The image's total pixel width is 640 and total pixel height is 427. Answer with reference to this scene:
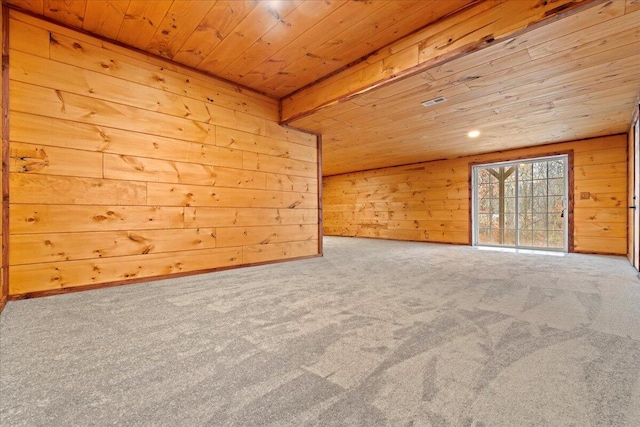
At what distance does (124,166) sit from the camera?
268cm

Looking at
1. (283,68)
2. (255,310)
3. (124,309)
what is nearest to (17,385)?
(124,309)

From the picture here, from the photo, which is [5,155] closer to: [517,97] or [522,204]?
[517,97]

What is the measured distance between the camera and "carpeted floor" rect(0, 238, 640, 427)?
961 millimetres

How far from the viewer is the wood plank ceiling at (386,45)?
2.15 metres

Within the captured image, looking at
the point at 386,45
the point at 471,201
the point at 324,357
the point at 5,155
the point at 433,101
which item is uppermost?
the point at 386,45

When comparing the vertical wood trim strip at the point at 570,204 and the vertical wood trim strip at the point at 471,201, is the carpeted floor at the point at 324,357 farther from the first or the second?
the vertical wood trim strip at the point at 471,201

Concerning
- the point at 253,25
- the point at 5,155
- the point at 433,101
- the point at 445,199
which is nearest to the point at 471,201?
the point at 445,199

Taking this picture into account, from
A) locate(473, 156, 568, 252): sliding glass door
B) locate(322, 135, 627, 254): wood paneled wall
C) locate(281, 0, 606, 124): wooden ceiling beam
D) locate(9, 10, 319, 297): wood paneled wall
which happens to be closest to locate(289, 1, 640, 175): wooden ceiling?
locate(281, 0, 606, 124): wooden ceiling beam

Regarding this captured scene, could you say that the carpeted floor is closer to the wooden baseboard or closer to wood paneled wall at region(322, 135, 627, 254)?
the wooden baseboard

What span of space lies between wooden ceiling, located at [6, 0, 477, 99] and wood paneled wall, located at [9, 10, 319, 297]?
227mm

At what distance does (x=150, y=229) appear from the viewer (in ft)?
9.27

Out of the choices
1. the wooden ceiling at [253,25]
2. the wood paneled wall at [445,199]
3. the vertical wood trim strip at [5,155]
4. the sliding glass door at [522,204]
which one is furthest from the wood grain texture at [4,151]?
the sliding glass door at [522,204]

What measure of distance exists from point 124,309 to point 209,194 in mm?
1544

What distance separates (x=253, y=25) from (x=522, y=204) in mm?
5914
